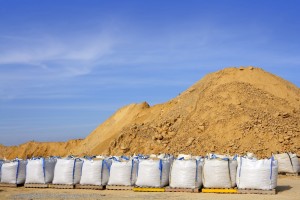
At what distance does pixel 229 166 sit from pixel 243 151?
823cm

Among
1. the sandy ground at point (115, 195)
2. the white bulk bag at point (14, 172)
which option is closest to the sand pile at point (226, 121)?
the sandy ground at point (115, 195)

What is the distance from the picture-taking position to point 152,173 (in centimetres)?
1236

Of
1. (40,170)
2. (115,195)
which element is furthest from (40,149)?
(115,195)

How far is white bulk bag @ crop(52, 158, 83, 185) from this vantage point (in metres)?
13.1

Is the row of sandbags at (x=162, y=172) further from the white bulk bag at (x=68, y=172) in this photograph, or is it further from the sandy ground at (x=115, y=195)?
the sandy ground at (x=115, y=195)

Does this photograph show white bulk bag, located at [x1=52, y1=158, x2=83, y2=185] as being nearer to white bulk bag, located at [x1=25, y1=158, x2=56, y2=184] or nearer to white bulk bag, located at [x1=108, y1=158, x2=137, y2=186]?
white bulk bag, located at [x1=25, y1=158, x2=56, y2=184]

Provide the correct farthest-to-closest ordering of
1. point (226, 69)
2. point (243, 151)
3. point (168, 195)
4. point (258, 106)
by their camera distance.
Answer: point (226, 69)
point (258, 106)
point (243, 151)
point (168, 195)

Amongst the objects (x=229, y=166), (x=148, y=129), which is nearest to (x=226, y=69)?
(x=148, y=129)

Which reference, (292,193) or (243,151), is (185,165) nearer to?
(292,193)

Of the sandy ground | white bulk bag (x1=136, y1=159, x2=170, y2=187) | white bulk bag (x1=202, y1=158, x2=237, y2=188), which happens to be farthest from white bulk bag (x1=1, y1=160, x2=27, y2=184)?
white bulk bag (x1=202, y1=158, x2=237, y2=188)

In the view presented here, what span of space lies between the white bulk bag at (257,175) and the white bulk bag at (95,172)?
12.4 feet

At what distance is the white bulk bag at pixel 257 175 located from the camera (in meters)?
11.7

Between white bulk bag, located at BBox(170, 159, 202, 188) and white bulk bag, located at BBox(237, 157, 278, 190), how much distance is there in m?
1.10

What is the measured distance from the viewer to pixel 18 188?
528 inches
